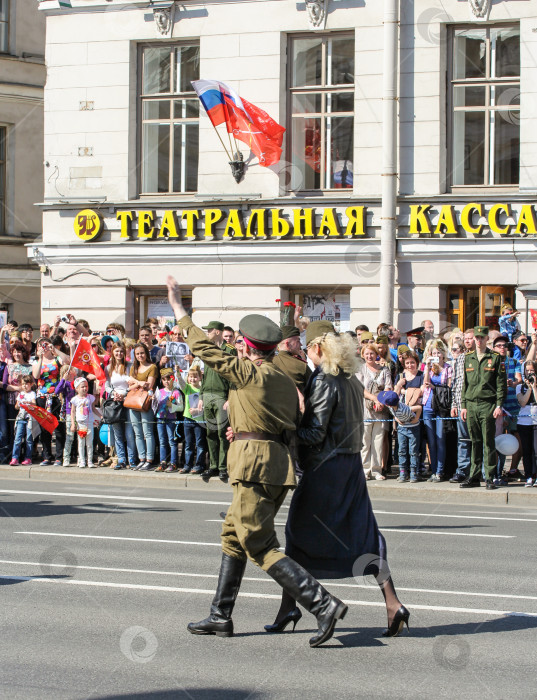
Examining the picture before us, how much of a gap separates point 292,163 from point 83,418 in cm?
791

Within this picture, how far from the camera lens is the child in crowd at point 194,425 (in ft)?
49.8

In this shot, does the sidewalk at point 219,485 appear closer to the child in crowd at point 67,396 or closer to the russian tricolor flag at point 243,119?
the child in crowd at point 67,396

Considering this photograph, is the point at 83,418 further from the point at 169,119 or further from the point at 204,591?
the point at 169,119

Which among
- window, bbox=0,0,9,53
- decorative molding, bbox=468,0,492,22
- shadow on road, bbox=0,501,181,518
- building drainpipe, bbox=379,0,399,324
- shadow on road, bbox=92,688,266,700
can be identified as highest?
window, bbox=0,0,9,53

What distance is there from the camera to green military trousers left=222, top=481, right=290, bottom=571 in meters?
6.52

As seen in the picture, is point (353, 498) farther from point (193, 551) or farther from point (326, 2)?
point (326, 2)

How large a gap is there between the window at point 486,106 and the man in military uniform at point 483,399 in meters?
7.24

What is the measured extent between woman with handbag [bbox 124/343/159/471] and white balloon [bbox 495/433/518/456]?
4.92 meters

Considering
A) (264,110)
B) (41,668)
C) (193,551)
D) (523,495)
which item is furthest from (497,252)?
(41,668)

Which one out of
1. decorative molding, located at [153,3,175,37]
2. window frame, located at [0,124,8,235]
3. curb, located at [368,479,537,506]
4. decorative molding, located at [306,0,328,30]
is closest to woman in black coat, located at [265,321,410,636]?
curb, located at [368,479,537,506]

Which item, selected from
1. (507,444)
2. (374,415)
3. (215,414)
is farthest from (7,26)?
(507,444)

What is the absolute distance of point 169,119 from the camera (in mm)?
22172

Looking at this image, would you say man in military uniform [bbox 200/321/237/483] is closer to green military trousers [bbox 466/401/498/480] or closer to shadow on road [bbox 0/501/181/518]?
shadow on road [bbox 0/501/181/518]

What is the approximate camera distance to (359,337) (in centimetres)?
1634
